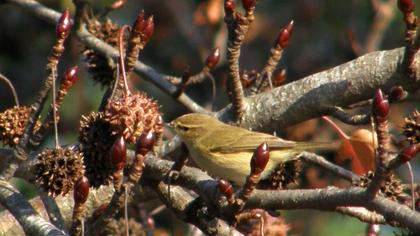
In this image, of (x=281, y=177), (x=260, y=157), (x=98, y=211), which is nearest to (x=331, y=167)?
(x=281, y=177)

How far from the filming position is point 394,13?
709 centimetres

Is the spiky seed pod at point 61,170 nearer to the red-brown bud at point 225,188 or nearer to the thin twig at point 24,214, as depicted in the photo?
the thin twig at point 24,214

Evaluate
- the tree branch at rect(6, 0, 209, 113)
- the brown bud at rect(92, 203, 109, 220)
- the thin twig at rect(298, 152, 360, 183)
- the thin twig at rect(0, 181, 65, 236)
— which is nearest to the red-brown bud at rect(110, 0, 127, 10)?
the tree branch at rect(6, 0, 209, 113)

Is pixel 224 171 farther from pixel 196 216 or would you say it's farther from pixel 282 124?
pixel 196 216

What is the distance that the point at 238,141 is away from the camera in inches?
181

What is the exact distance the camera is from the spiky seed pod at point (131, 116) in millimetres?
3232

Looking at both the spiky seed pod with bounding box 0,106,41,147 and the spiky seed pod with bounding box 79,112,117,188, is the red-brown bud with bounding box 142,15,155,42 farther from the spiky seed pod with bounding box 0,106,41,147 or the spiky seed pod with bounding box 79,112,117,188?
the spiky seed pod with bounding box 0,106,41,147

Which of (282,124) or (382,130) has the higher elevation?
(382,130)

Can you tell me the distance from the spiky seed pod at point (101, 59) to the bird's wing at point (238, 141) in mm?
652

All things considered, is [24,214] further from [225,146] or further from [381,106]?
[225,146]

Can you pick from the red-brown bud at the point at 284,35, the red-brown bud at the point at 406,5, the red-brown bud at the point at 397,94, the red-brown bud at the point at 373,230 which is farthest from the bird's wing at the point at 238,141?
the red-brown bud at the point at 406,5

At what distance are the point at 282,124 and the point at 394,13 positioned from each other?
11.1 ft

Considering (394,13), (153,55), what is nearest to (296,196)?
(394,13)

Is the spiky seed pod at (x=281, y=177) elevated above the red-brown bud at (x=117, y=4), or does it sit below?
below
